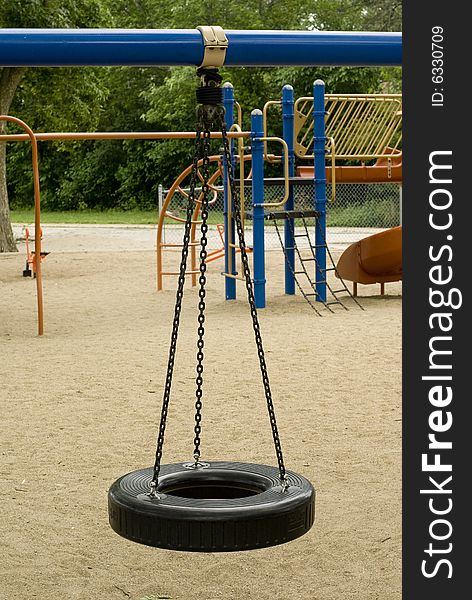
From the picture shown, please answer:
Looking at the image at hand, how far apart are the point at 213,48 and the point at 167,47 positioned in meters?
0.12

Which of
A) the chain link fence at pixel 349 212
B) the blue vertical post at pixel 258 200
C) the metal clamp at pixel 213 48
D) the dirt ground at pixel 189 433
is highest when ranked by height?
the metal clamp at pixel 213 48

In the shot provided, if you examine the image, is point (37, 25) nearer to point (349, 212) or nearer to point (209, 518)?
point (349, 212)

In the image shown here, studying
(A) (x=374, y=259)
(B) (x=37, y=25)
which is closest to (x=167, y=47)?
(A) (x=374, y=259)

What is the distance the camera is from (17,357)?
8617 mm

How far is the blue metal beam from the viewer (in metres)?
2.67

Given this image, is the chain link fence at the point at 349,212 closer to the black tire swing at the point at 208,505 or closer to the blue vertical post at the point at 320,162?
the blue vertical post at the point at 320,162

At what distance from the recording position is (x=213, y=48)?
270cm

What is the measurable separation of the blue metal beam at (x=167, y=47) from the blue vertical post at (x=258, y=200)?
7766mm

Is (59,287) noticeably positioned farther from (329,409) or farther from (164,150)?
(164,150)

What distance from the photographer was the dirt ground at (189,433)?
375cm

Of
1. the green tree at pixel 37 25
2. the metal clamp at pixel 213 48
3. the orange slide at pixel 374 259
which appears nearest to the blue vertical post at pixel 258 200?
the orange slide at pixel 374 259

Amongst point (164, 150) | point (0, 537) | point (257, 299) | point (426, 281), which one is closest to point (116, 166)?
point (164, 150)

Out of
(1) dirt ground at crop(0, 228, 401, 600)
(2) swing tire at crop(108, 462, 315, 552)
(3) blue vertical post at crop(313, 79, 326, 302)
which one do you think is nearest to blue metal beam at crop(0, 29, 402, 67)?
(2) swing tire at crop(108, 462, 315, 552)

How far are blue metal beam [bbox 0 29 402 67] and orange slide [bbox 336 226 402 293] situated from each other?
8.71 metres
